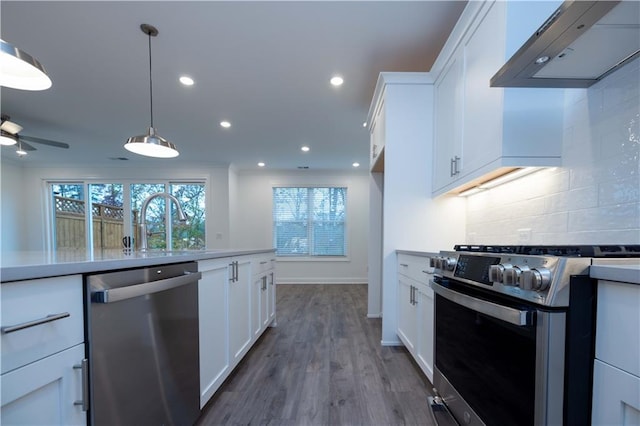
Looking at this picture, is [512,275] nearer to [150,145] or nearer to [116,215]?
[150,145]

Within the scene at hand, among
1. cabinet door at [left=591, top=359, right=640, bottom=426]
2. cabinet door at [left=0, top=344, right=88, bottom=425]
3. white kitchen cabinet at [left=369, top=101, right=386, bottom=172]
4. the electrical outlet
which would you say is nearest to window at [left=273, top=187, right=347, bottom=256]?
white kitchen cabinet at [left=369, top=101, right=386, bottom=172]

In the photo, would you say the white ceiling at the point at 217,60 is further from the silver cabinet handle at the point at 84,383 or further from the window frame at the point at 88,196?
Result: the silver cabinet handle at the point at 84,383

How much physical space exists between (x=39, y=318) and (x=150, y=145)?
171cm

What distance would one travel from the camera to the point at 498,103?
1.35 meters

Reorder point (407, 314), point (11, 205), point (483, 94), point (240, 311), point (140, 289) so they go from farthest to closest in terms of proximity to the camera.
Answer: point (11, 205) < point (407, 314) < point (240, 311) < point (483, 94) < point (140, 289)

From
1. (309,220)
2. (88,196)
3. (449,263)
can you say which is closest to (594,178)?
(449,263)

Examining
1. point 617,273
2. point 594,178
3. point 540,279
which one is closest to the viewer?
point 617,273

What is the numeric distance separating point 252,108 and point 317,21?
1.45 meters

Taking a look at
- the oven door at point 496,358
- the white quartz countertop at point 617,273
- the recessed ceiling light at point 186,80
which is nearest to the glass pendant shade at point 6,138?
the recessed ceiling light at point 186,80

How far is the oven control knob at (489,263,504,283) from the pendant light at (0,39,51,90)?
81.9 inches

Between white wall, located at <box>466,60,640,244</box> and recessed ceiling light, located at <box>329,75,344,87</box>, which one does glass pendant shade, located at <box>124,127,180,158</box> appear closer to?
recessed ceiling light, located at <box>329,75,344,87</box>

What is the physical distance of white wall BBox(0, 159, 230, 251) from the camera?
5.15m

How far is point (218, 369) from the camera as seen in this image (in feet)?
5.18

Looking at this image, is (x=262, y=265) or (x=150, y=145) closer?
(x=150, y=145)
